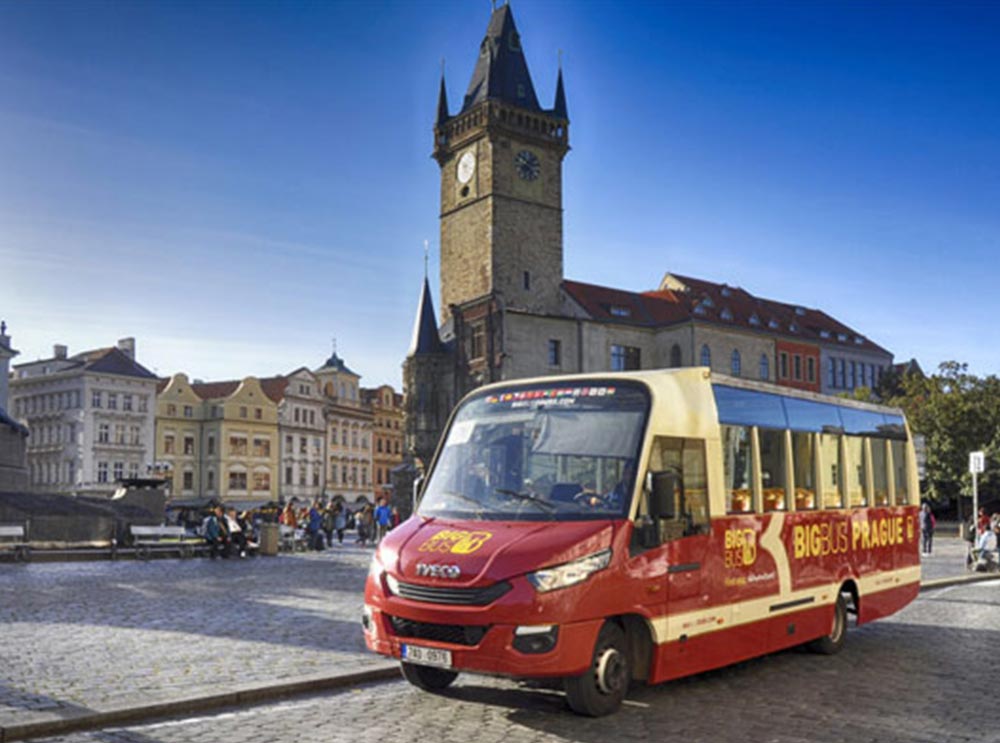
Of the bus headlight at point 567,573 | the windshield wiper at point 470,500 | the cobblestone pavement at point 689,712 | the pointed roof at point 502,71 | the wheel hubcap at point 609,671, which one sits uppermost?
the pointed roof at point 502,71

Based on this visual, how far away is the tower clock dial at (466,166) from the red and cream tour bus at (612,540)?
6390 cm

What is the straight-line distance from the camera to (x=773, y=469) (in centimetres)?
1089

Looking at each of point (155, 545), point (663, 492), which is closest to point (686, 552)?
point (663, 492)

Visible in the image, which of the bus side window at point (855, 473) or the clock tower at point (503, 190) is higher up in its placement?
the clock tower at point (503, 190)

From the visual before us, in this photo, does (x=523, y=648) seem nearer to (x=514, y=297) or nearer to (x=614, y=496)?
(x=614, y=496)

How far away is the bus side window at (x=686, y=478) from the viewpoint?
9008 millimetres

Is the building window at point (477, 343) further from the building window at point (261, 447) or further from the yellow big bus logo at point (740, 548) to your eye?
the yellow big bus logo at point (740, 548)

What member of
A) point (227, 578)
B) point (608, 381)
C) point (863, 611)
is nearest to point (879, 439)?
point (863, 611)

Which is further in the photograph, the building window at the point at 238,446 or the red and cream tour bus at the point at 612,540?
the building window at the point at 238,446

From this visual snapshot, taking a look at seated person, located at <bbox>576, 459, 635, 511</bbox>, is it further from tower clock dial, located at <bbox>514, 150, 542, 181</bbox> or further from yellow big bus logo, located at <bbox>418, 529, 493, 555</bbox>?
tower clock dial, located at <bbox>514, 150, 542, 181</bbox>

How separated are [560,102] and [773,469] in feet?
229

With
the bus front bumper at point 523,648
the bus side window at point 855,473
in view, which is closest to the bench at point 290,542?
the bus side window at point 855,473

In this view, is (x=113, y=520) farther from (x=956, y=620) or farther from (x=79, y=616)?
(x=956, y=620)

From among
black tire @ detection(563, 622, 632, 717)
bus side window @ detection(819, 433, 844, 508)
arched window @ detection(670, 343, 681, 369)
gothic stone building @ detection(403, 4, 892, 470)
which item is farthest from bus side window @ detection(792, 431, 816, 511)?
arched window @ detection(670, 343, 681, 369)
